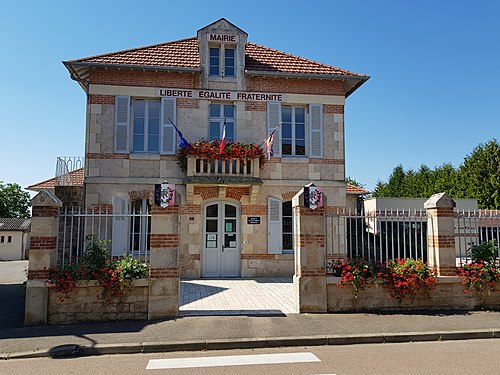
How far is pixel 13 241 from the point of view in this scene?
110ft

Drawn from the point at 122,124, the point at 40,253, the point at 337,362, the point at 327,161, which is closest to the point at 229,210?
the point at 327,161

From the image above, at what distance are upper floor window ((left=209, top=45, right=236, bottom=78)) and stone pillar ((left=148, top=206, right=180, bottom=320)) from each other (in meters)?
7.34

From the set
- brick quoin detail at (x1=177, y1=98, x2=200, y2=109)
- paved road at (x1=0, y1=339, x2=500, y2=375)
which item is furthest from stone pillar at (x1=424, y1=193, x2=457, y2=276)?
brick quoin detail at (x1=177, y1=98, x2=200, y2=109)

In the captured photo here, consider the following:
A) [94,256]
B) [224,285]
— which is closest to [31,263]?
[94,256]

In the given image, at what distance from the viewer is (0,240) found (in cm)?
3331

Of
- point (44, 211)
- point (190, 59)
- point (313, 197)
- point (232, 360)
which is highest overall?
point (190, 59)

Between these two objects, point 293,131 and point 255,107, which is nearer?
point 255,107

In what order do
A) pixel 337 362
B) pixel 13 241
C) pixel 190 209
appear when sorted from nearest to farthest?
pixel 337 362 < pixel 190 209 < pixel 13 241

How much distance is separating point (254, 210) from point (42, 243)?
7018 mm

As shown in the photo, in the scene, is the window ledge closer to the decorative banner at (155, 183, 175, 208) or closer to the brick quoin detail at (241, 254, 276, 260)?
the brick quoin detail at (241, 254, 276, 260)

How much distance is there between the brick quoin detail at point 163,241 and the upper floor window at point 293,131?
6826mm

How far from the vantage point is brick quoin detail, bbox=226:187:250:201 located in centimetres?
1259

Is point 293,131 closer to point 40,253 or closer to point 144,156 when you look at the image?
point 144,156

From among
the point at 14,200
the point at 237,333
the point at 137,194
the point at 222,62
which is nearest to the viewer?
the point at 237,333
